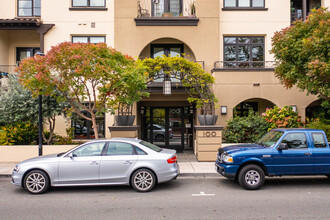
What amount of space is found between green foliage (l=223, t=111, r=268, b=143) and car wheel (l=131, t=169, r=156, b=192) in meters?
6.14

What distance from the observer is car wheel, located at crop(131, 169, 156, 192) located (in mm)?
7660

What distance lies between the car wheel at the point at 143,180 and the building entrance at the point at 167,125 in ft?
29.4

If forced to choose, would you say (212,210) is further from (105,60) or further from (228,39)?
(228,39)

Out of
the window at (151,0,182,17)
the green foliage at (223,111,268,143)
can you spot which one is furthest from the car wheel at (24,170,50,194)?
the window at (151,0,182,17)

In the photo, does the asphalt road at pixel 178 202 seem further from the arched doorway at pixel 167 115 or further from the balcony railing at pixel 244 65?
the arched doorway at pixel 167 115

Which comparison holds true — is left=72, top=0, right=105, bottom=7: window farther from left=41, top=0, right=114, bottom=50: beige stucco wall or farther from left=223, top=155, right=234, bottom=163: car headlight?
left=223, top=155, right=234, bottom=163: car headlight

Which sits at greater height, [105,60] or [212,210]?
[105,60]

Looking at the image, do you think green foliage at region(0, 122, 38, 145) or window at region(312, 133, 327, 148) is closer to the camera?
window at region(312, 133, 327, 148)

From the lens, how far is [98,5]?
15.3 m

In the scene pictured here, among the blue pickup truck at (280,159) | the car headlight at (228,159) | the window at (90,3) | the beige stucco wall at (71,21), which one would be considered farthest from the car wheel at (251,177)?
the window at (90,3)

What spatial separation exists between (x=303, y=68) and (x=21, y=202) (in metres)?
10.6

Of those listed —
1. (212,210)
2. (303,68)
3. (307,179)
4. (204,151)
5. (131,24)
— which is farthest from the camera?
(131,24)

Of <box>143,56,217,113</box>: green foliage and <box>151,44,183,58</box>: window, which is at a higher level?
<box>151,44,183,58</box>: window

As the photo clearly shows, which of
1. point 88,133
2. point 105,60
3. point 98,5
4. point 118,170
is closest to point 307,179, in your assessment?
point 118,170
